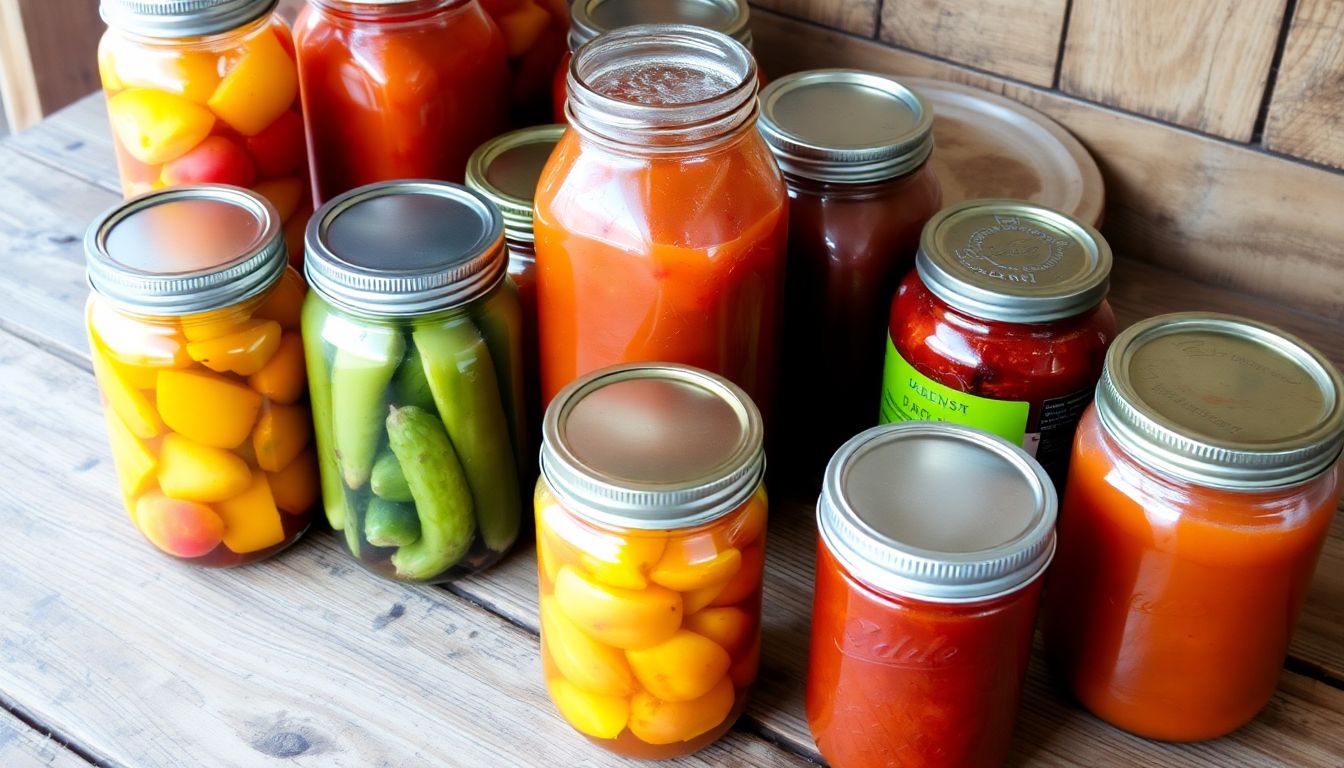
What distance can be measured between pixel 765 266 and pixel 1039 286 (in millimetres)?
159

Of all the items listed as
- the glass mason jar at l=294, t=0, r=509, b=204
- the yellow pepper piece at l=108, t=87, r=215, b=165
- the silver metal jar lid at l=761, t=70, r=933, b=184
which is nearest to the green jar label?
the silver metal jar lid at l=761, t=70, r=933, b=184

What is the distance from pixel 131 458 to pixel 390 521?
0.18m

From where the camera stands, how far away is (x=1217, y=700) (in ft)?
2.48

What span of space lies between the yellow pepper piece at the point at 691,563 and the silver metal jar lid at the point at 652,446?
0.06 feet

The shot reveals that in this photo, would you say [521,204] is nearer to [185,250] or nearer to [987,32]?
[185,250]

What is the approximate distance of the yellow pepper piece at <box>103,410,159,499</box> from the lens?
A: 0.86m

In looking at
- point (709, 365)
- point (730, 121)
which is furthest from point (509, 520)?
point (730, 121)

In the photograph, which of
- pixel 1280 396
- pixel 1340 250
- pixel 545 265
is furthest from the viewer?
pixel 1340 250

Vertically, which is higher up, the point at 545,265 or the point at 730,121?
the point at 730,121

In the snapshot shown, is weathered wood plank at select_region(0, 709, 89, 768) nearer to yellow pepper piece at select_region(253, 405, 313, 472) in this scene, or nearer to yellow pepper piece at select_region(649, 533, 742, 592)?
yellow pepper piece at select_region(253, 405, 313, 472)

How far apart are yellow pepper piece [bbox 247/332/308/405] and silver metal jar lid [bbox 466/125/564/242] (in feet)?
0.50

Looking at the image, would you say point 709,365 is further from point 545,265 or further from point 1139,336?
point 1139,336

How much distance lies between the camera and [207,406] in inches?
32.7

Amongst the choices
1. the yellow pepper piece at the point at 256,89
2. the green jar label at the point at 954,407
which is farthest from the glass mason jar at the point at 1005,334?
the yellow pepper piece at the point at 256,89
